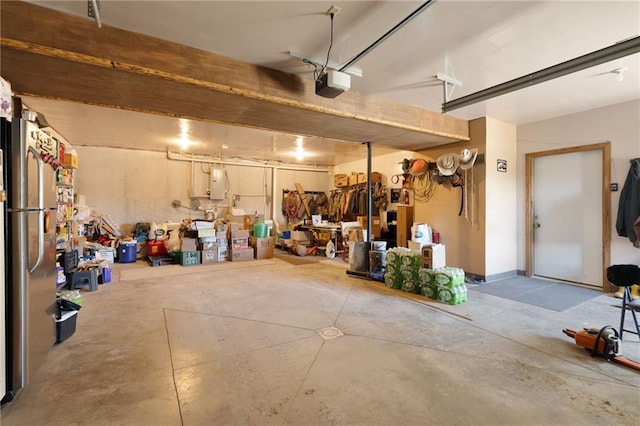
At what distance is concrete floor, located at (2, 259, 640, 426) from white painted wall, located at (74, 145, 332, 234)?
4.37 metres

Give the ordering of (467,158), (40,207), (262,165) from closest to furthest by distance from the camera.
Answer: (40,207) → (467,158) → (262,165)

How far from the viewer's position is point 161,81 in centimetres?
275

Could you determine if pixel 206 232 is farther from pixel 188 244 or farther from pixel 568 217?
pixel 568 217

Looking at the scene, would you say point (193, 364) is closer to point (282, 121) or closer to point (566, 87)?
point (282, 121)

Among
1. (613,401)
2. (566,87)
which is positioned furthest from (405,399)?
(566,87)

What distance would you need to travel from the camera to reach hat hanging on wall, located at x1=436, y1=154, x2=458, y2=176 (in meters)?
4.99

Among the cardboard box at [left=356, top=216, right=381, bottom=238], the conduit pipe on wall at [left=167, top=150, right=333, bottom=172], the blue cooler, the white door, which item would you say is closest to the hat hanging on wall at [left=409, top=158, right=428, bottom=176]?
the white door

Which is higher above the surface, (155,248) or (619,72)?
(619,72)

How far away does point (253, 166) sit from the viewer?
909 cm

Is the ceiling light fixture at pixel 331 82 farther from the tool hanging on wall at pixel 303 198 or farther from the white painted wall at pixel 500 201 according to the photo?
the tool hanging on wall at pixel 303 198

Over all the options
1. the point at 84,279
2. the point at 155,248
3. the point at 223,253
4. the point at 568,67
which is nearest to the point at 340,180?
the point at 223,253

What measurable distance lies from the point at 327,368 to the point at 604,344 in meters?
2.25

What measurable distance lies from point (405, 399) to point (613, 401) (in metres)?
1.33

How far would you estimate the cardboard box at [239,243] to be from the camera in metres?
6.84
